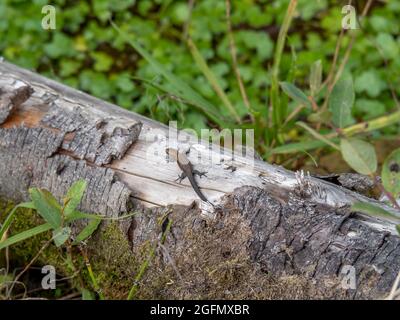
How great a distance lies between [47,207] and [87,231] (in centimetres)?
18

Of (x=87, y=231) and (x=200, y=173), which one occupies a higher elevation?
(x=200, y=173)

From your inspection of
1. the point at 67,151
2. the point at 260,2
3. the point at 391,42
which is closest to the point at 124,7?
the point at 260,2

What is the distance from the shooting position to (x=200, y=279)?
2.12 metres

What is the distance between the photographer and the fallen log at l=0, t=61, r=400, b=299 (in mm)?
1975

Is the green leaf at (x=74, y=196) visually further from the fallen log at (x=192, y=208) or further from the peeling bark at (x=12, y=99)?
the peeling bark at (x=12, y=99)

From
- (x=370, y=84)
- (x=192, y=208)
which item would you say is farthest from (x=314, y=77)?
(x=370, y=84)

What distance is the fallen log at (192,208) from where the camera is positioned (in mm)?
1975

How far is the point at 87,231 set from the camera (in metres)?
2.14

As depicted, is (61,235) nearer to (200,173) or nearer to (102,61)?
(200,173)

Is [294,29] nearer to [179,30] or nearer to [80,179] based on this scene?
[179,30]

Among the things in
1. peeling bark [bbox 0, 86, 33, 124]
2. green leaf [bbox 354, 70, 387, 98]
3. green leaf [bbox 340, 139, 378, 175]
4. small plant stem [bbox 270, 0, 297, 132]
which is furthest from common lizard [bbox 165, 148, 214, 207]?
green leaf [bbox 354, 70, 387, 98]

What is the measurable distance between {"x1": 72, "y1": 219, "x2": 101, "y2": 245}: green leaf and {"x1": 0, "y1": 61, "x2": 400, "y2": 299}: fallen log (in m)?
0.06

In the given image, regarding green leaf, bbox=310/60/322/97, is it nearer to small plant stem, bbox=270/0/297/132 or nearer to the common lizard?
small plant stem, bbox=270/0/297/132

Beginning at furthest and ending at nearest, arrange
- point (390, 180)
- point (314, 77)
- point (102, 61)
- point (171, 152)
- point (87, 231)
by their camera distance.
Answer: point (102, 61)
point (314, 77)
point (171, 152)
point (87, 231)
point (390, 180)
